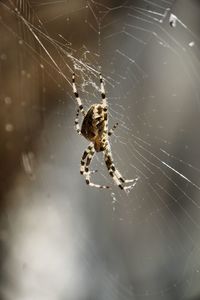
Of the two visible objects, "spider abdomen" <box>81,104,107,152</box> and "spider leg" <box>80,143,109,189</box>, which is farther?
"spider leg" <box>80,143,109,189</box>

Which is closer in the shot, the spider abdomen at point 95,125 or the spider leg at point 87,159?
the spider abdomen at point 95,125

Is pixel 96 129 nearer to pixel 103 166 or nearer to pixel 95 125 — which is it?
pixel 95 125

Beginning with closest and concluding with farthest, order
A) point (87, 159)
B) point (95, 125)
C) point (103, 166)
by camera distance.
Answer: point (95, 125), point (87, 159), point (103, 166)

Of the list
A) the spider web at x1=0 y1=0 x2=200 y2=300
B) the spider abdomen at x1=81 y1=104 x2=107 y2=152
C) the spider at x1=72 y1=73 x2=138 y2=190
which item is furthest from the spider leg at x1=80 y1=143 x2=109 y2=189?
the spider web at x1=0 y1=0 x2=200 y2=300

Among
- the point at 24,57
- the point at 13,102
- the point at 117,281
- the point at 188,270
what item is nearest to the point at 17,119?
the point at 13,102

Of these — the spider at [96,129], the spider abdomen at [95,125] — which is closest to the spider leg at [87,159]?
the spider at [96,129]

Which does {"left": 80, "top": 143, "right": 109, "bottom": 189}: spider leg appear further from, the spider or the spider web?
the spider web

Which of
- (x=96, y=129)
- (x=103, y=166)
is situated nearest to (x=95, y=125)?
(x=96, y=129)

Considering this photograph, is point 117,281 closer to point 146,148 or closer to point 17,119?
point 146,148

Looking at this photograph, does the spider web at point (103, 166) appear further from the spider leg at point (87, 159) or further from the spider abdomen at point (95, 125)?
the spider abdomen at point (95, 125)
